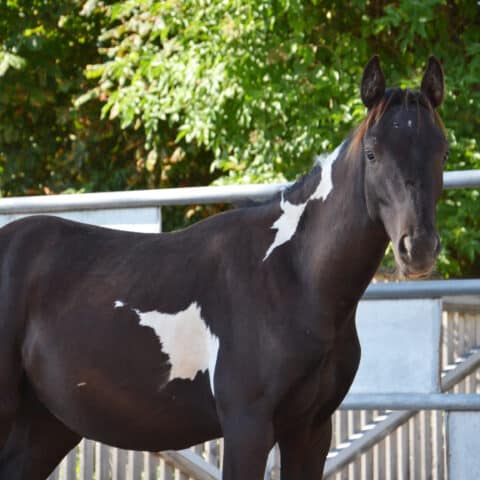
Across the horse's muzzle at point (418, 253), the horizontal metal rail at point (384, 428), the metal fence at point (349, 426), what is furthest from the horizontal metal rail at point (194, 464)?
the horse's muzzle at point (418, 253)

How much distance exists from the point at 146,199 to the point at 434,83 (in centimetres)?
165

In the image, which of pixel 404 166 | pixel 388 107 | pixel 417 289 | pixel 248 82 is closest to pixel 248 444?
pixel 404 166

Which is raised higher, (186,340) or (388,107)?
(388,107)

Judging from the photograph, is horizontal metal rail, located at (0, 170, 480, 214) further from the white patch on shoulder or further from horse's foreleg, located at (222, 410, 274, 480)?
horse's foreleg, located at (222, 410, 274, 480)

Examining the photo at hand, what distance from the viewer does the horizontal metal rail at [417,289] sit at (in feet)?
14.5

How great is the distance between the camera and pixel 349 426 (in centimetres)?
518

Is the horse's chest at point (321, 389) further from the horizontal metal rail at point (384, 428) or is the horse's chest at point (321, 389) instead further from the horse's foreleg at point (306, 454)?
the horizontal metal rail at point (384, 428)

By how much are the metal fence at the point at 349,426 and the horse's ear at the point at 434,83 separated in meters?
0.96

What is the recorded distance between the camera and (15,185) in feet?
53.7

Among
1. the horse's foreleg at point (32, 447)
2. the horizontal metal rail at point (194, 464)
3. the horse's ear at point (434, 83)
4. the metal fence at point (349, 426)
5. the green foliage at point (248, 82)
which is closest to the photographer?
the horse's ear at point (434, 83)

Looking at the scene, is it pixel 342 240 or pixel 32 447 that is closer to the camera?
pixel 342 240

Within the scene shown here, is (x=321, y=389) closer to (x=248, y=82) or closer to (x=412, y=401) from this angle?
(x=412, y=401)

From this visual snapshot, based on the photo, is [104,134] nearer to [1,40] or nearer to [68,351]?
[1,40]

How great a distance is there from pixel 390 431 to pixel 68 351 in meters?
2.08
